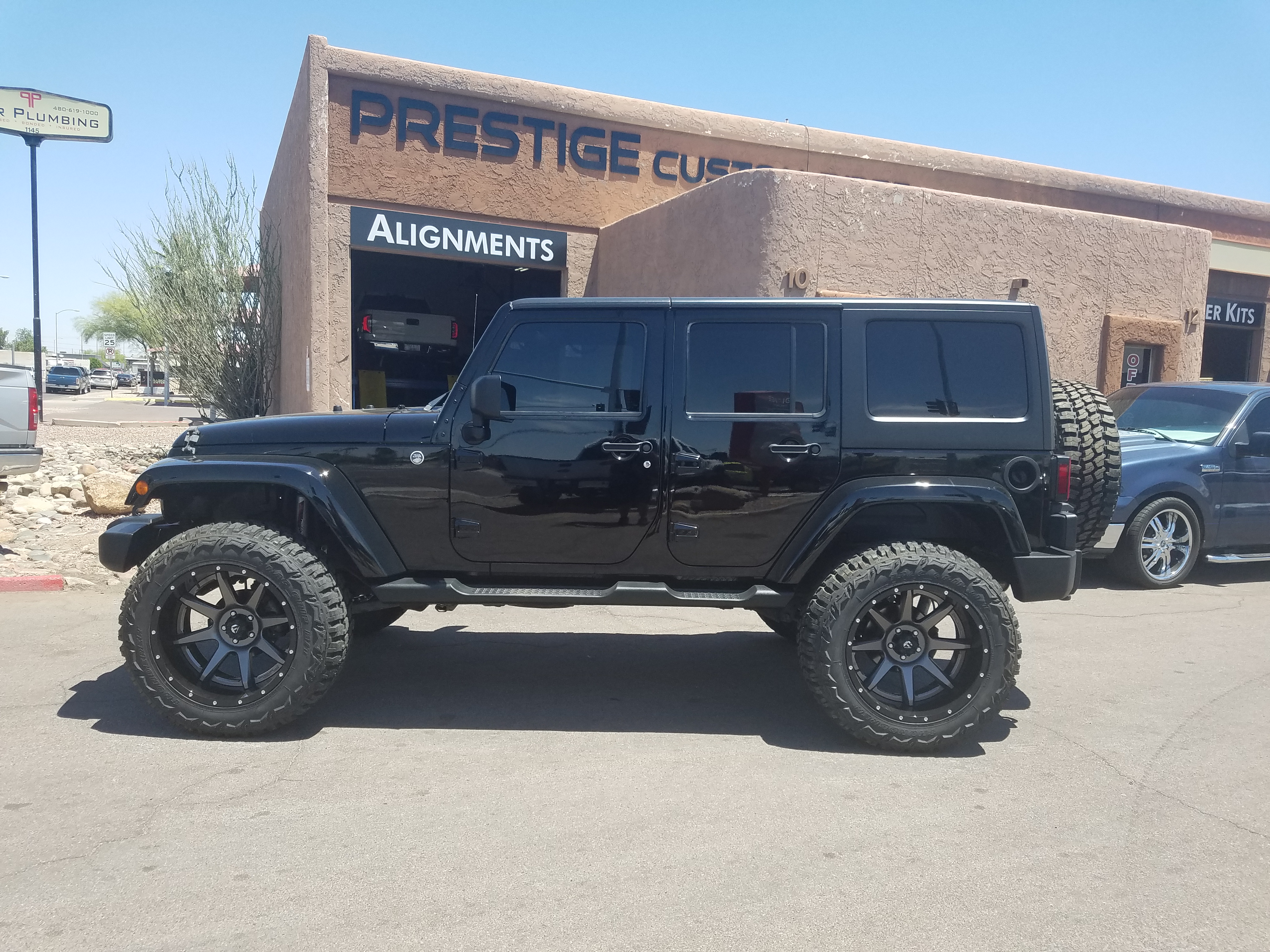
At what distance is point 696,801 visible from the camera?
3752 millimetres

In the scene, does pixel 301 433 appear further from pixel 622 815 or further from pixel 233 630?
pixel 622 815

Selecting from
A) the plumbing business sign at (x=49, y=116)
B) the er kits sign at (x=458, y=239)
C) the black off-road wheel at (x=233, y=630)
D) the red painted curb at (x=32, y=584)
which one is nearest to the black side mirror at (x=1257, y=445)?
the black off-road wheel at (x=233, y=630)

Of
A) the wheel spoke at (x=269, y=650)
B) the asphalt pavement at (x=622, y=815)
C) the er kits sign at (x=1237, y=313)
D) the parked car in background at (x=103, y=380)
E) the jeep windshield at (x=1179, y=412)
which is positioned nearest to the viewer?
the asphalt pavement at (x=622, y=815)

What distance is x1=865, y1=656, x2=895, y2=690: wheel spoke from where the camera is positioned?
171 inches

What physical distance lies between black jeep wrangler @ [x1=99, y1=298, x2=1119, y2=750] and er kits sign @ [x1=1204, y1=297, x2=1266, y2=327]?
17.4 m

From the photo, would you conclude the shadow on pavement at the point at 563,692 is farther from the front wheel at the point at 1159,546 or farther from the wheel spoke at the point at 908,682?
the front wheel at the point at 1159,546

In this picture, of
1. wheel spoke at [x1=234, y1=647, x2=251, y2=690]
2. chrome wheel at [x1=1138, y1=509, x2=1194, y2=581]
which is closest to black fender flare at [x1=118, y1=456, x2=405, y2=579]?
wheel spoke at [x1=234, y1=647, x2=251, y2=690]

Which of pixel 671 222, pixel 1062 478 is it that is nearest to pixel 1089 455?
pixel 1062 478

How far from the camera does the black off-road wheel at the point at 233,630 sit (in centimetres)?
427

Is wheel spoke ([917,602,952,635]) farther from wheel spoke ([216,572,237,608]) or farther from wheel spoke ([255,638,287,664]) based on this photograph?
wheel spoke ([216,572,237,608])

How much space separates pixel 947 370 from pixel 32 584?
22.8 feet

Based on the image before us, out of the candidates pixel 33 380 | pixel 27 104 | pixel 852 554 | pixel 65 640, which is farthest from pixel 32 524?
pixel 27 104

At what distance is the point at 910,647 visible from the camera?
172 inches

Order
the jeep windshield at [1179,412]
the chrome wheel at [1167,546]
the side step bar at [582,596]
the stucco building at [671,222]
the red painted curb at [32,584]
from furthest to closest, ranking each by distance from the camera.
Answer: the stucco building at [671,222]
the jeep windshield at [1179,412]
the chrome wheel at [1167,546]
the red painted curb at [32,584]
the side step bar at [582,596]
